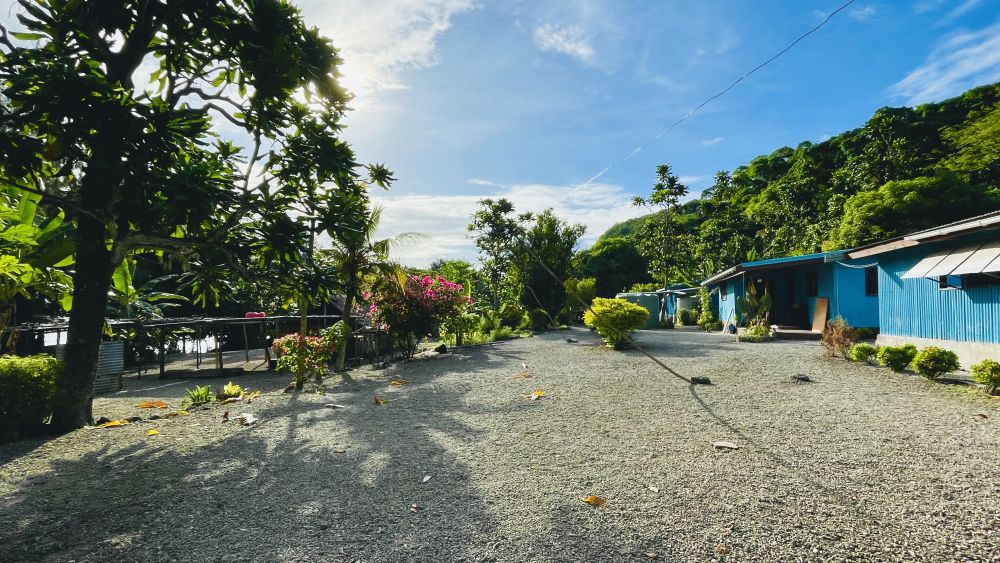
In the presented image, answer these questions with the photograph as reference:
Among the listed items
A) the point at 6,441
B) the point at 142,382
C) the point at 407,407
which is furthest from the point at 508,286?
the point at 6,441

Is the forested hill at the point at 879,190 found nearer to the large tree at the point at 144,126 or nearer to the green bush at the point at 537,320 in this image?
the green bush at the point at 537,320

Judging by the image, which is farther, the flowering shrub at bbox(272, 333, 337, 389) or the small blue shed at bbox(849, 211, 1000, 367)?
the flowering shrub at bbox(272, 333, 337, 389)

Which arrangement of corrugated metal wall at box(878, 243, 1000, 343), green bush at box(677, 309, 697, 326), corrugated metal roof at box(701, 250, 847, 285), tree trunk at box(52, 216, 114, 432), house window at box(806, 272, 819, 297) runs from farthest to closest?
green bush at box(677, 309, 697, 326), house window at box(806, 272, 819, 297), corrugated metal roof at box(701, 250, 847, 285), corrugated metal wall at box(878, 243, 1000, 343), tree trunk at box(52, 216, 114, 432)

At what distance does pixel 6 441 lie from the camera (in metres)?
5.55

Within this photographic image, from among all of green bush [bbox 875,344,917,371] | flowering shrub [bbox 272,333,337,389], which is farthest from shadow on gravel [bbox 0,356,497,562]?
green bush [bbox 875,344,917,371]

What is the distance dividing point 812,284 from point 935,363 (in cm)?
1195

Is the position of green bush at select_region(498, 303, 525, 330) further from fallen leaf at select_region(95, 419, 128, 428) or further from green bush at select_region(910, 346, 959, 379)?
fallen leaf at select_region(95, 419, 128, 428)

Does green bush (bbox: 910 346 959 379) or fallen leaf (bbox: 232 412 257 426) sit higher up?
green bush (bbox: 910 346 959 379)

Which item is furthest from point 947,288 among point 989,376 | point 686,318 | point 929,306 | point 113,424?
point 686,318

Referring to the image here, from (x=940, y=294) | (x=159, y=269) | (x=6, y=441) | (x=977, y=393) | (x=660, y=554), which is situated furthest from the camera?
(x=159, y=269)

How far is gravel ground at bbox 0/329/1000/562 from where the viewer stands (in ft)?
10.00

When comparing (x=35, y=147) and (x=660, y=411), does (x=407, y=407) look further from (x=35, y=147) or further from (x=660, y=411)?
(x=35, y=147)

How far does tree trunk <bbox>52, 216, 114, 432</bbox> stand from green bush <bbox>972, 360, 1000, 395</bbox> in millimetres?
12491

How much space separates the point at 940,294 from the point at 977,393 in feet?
12.0
